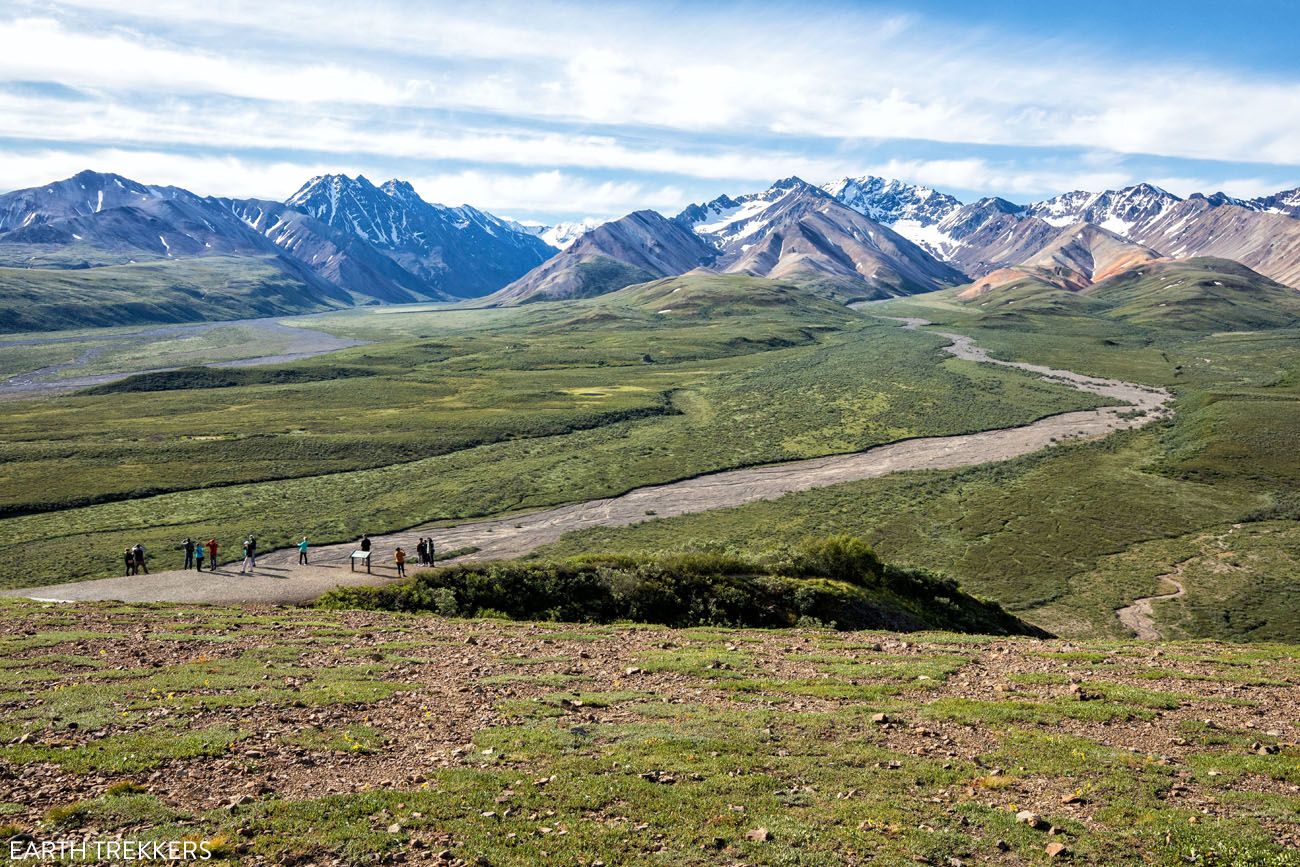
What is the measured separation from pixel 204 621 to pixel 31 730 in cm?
1526

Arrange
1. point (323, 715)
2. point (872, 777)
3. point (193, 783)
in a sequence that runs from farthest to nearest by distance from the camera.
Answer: point (323, 715) → point (872, 777) → point (193, 783)

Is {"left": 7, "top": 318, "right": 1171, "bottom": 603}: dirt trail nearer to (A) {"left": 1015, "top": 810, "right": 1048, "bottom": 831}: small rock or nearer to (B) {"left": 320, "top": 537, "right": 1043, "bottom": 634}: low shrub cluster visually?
(B) {"left": 320, "top": 537, "right": 1043, "bottom": 634}: low shrub cluster

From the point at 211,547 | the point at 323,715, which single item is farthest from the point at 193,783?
the point at 211,547

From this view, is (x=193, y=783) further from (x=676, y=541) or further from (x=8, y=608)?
(x=676, y=541)

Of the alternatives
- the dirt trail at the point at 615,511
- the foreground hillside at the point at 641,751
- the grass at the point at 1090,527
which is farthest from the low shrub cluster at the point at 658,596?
the grass at the point at 1090,527

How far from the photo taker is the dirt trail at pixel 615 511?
43.1 meters

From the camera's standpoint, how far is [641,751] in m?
19.4

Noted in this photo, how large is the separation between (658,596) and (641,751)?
2151cm

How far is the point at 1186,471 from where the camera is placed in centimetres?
9506

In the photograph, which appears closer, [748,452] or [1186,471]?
[1186,471]

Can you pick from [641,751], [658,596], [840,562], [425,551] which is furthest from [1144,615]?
[425,551]

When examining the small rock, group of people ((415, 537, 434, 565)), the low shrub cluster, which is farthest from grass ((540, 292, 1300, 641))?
the small rock

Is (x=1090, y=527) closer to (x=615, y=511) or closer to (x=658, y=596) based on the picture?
(x=615, y=511)

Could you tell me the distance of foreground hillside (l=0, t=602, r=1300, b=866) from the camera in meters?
14.9
